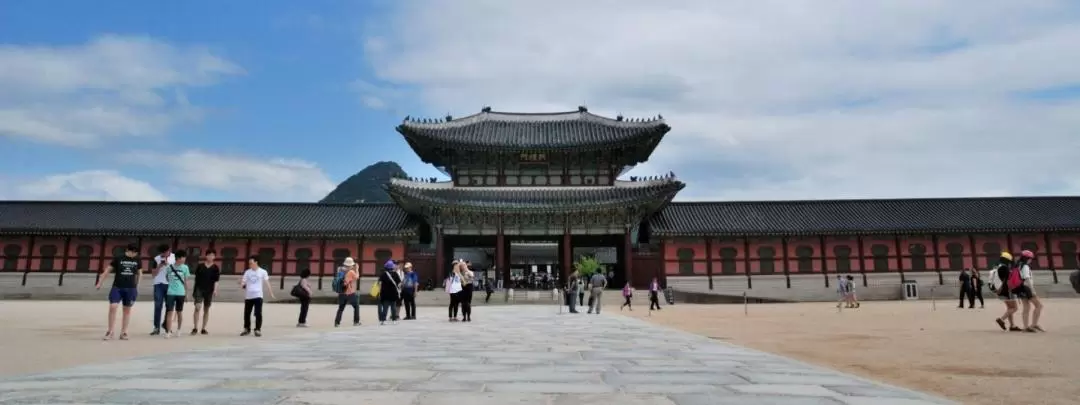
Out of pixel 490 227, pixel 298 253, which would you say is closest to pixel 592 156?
pixel 490 227

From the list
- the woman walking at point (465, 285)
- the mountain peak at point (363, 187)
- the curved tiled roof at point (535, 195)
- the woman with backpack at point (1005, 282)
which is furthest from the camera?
the mountain peak at point (363, 187)

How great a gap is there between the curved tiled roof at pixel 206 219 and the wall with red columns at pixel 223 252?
741 mm

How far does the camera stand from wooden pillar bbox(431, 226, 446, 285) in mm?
34250

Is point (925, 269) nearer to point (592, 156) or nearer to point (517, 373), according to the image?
point (592, 156)

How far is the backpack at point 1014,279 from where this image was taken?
11.9 m

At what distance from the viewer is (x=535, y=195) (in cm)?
3594

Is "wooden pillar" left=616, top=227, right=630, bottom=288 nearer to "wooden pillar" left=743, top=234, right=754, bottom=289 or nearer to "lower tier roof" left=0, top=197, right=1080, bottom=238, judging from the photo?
"lower tier roof" left=0, top=197, right=1080, bottom=238

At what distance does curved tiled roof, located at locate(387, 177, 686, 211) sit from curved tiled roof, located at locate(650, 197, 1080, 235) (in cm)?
257

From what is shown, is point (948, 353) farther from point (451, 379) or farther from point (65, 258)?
point (65, 258)

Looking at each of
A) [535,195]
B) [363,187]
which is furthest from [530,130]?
[363,187]

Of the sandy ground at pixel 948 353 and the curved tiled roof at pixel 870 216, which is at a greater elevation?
the curved tiled roof at pixel 870 216

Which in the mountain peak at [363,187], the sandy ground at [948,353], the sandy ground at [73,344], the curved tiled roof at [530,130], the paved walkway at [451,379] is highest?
the mountain peak at [363,187]

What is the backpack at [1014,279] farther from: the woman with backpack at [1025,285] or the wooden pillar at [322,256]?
the wooden pillar at [322,256]

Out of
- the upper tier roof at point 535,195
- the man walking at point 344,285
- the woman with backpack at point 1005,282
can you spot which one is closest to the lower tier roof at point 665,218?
the upper tier roof at point 535,195
